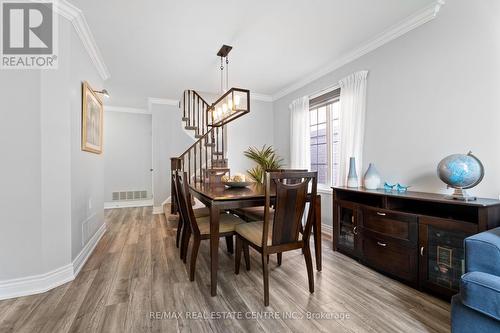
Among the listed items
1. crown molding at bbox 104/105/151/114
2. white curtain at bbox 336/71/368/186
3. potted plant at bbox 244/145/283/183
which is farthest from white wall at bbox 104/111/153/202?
white curtain at bbox 336/71/368/186

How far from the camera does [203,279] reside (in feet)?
7.16

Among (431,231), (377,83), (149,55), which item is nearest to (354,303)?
(431,231)

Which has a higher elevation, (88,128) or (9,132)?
(88,128)

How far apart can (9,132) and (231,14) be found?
2269 millimetres

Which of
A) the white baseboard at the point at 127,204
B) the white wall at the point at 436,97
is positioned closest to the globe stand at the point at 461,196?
the white wall at the point at 436,97

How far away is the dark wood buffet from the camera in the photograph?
5.70 ft

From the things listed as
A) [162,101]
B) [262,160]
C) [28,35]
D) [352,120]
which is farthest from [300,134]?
Result: [28,35]

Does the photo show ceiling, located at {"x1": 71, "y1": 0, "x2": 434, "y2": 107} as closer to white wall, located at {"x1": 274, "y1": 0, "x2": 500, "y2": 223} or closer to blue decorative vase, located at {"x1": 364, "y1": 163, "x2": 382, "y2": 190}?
white wall, located at {"x1": 274, "y1": 0, "x2": 500, "y2": 223}

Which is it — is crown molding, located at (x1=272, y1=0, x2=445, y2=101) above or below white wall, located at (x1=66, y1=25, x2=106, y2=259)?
above

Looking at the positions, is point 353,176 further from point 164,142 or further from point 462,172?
point 164,142

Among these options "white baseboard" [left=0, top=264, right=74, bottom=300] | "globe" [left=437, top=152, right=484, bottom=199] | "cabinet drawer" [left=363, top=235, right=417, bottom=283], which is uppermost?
"globe" [left=437, top=152, right=484, bottom=199]

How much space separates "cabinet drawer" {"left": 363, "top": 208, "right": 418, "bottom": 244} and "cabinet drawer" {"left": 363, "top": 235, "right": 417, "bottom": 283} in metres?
0.09

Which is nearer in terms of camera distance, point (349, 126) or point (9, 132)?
point (9, 132)

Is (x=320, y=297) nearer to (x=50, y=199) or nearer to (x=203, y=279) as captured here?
(x=203, y=279)
